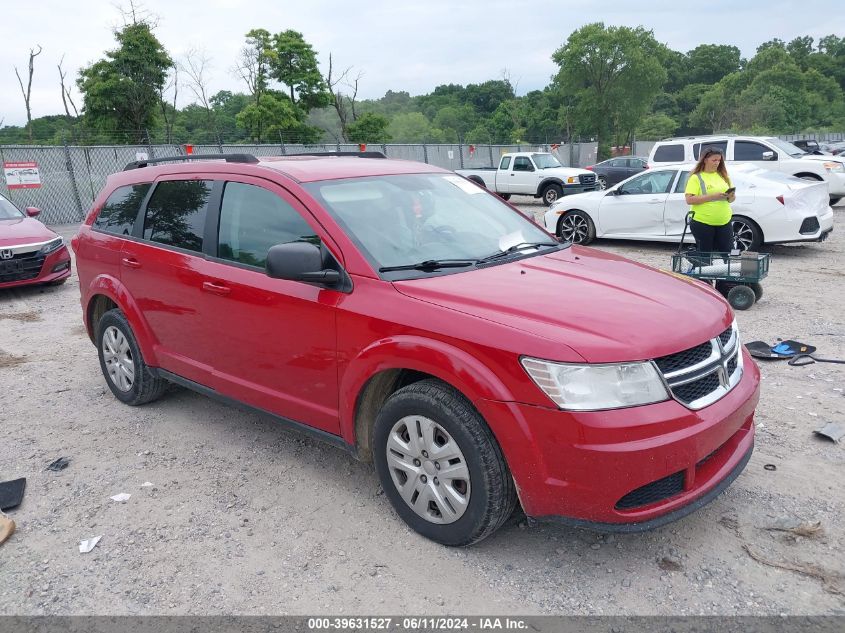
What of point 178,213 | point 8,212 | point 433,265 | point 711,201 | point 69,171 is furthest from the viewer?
point 69,171

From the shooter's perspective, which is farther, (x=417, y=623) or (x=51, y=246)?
(x=51, y=246)

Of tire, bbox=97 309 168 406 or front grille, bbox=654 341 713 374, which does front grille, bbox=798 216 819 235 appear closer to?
front grille, bbox=654 341 713 374

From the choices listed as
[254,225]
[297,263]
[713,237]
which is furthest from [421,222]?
[713,237]

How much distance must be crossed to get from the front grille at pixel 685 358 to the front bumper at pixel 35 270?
30.5 feet

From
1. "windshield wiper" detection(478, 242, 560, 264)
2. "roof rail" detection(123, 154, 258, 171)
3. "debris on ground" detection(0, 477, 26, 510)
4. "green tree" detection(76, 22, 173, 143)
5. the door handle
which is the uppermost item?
"green tree" detection(76, 22, 173, 143)

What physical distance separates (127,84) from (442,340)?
35922 mm

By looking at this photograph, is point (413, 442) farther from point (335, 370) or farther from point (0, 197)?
point (0, 197)

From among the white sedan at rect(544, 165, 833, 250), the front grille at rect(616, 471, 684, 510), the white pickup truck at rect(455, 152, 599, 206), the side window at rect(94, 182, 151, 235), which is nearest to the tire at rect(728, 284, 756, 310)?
the white sedan at rect(544, 165, 833, 250)

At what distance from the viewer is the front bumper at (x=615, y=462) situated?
262 cm

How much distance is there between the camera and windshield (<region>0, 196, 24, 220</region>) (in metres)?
10.2

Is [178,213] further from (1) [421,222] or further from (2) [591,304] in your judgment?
(2) [591,304]

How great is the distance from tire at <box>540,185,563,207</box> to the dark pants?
519 inches

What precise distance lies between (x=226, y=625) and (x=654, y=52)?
6136cm

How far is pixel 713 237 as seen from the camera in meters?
7.96
